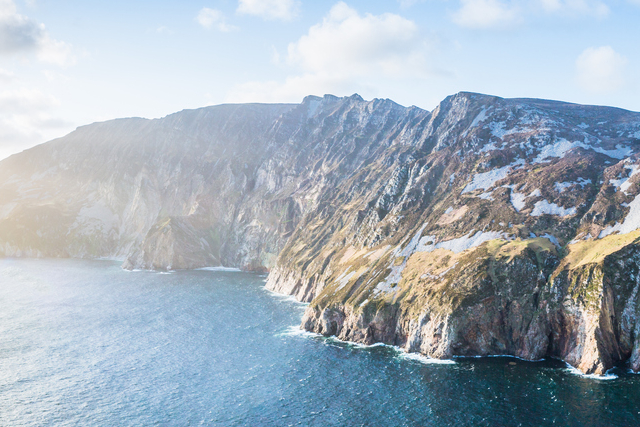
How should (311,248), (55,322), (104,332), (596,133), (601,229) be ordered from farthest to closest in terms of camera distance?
(311,248) < (596,133) < (55,322) < (104,332) < (601,229)

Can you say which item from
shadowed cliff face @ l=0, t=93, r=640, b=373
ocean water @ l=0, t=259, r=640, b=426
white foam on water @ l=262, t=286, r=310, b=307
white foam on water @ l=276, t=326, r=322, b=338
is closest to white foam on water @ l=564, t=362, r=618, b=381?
ocean water @ l=0, t=259, r=640, b=426

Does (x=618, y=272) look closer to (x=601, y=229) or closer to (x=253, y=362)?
(x=601, y=229)

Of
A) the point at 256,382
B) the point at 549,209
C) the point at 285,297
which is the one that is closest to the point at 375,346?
the point at 256,382

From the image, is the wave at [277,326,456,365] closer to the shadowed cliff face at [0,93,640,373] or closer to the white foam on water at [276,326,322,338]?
the white foam on water at [276,326,322,338]

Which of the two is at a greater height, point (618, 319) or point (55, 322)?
point (618, 319)

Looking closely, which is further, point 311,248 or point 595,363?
point 311,248

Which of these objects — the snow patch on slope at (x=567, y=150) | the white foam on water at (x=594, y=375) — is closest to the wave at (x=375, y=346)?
the white foam on water at (x=594, y=375)

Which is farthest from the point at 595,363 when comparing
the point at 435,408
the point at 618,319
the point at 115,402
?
the point at 115,402

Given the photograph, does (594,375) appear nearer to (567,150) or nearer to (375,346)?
A: (375,346)
